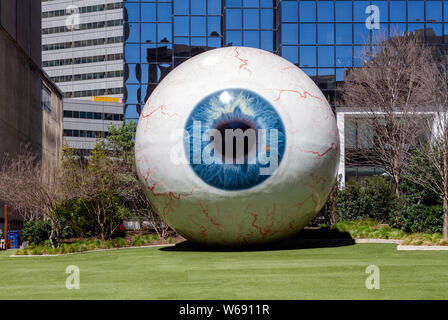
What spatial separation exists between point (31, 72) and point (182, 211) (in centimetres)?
2686

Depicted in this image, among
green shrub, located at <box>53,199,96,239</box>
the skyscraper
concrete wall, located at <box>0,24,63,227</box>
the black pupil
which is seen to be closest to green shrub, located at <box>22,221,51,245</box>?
green shrub, located at <box>53,199,96,239</box>

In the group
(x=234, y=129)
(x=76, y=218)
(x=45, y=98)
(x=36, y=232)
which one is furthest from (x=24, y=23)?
(x=234, y=129)

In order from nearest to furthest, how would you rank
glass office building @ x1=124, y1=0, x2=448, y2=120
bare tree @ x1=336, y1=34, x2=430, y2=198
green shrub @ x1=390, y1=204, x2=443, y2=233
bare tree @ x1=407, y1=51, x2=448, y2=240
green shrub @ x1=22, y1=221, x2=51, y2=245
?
1. bare tree @ x1=407, y1=51, x2=448, y2=240
2. green shrub @ x1=390, y1=204, x2=443, y2=233
3. green shrub @ x1=22, y1=221, x2=51, y2=245
4. bare tree @ x1=336, y1=34, x2=430, y2=198
5. glass office building @ x1=124, y1=0, x2=448, y2=120

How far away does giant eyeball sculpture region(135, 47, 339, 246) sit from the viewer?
1457 cm

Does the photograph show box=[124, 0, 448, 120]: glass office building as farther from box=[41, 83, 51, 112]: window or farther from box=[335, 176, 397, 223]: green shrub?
box=[335, 176, 397, 223]: green shrub

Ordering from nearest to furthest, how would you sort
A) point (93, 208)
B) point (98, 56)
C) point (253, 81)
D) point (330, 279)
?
point (330, 279)
point (253, 81)
point (93, 208)
point (98, 56)

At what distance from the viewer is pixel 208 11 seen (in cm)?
5706

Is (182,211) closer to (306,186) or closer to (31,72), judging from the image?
(306,186)

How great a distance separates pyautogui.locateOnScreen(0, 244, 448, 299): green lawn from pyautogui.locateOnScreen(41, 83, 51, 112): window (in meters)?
28.5

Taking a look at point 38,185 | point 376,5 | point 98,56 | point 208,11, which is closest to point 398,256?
point 38,185

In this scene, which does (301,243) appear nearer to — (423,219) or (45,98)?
(423,219)

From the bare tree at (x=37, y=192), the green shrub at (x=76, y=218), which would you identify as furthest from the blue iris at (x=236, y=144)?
the green shrub at (x=76, y=218)

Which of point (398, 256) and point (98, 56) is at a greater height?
point (98, 56)

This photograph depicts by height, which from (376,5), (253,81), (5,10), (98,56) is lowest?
(253,81)
